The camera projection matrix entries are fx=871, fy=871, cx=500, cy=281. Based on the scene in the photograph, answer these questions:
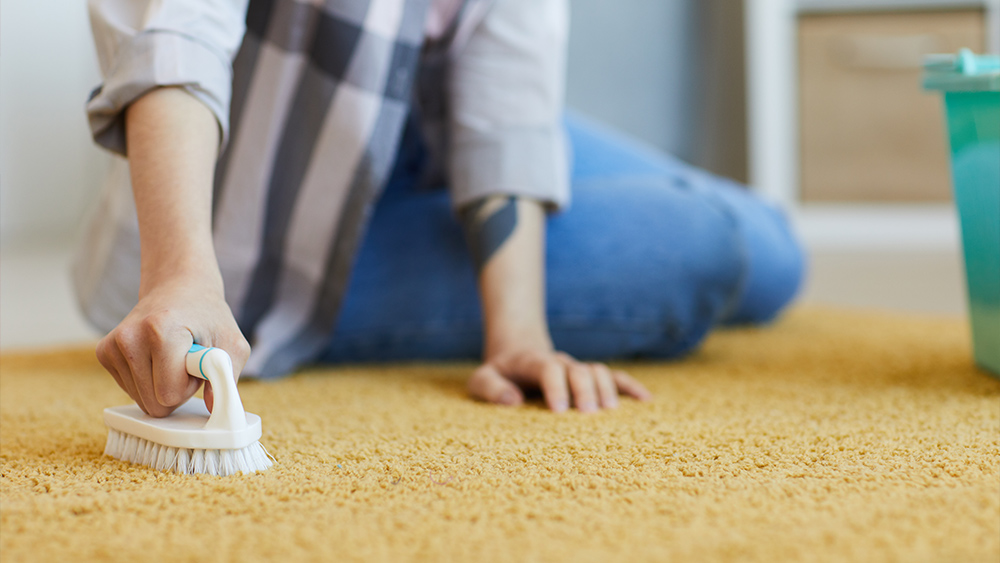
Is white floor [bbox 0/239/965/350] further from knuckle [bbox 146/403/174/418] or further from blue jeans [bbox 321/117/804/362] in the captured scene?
knuckle [bbox 146/403/174/418]

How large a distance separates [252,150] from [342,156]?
0.28 feet

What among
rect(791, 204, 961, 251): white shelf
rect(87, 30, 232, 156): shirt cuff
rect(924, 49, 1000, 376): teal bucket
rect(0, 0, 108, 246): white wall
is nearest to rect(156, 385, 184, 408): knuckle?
rect(87, 30, 232, 156): shirt cuff

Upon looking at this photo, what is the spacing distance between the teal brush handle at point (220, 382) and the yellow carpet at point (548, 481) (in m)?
0.03

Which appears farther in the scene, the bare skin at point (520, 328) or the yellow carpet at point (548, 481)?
the bare skin at point (520, 328)

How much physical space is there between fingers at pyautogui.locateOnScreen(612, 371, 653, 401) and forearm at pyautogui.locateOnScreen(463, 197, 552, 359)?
0.07 meters

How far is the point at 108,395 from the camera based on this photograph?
733 millimetres

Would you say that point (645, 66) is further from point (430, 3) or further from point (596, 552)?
point (596, 552)

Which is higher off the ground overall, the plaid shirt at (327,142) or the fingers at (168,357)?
the plaid shirt at (327,142)

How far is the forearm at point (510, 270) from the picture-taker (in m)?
0.73

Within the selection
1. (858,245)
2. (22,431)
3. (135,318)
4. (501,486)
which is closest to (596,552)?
(501,486)

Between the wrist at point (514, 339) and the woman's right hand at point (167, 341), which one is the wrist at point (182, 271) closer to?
the woman's right hand at point (167, 341)

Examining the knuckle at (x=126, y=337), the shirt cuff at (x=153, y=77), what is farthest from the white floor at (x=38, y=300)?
the knuckle at (x=126, y=337)

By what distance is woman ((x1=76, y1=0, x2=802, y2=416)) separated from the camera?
0.75 meters

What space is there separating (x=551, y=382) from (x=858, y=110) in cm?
145
